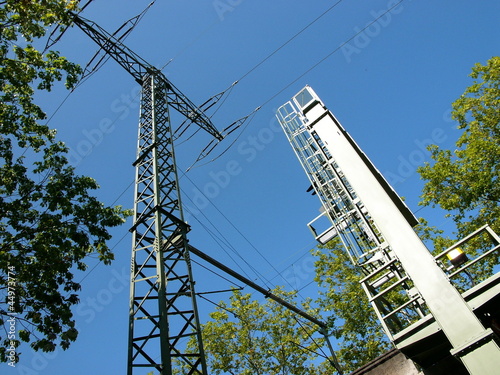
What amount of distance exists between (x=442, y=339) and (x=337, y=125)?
13.8 ft

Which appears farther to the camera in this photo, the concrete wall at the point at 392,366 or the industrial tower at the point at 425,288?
the concrete wall at the point at 392,366

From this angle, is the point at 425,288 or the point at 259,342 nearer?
the point at 425,288

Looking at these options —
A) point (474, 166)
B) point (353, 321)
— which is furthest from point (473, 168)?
point (353, 321)

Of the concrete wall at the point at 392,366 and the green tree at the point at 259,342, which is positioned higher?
the green tree at the point at 259,342

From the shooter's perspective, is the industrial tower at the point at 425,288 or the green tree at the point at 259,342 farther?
the green tree at the point at 259,342

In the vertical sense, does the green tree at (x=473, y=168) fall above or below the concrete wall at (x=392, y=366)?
above

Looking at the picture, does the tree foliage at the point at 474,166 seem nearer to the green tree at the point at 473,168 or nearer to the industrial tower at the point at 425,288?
the green tree at the point at 473,168

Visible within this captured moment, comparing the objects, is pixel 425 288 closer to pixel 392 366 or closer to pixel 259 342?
pixel 392 366

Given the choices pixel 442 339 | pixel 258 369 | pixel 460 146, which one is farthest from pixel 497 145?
pixel 258 369

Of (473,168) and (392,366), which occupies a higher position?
(473,168)

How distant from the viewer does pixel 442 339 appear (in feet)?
16.9

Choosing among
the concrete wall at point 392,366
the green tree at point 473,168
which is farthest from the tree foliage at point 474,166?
the concrete wall at point 392,366

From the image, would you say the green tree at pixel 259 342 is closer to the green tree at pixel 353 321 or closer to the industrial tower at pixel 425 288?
the green tree at pixel 353 321

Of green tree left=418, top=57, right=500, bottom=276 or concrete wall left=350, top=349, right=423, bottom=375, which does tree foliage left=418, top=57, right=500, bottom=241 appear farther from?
concrete wall left=350, top=349, right=423, bottom=375
